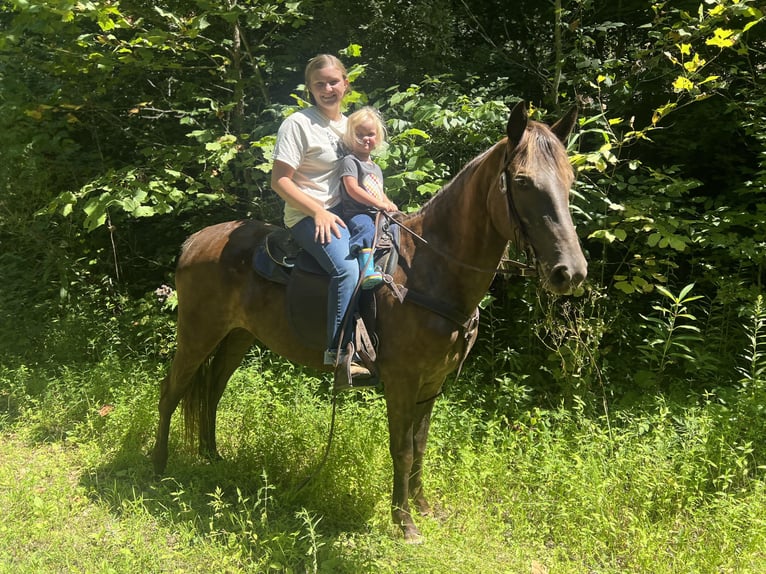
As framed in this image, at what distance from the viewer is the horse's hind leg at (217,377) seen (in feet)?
13.5

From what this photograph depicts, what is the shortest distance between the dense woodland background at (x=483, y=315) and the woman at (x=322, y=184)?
3.17ft

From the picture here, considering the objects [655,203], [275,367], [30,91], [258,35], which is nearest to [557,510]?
[655,203]

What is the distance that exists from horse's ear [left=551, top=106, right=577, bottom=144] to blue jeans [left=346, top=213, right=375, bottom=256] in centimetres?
114

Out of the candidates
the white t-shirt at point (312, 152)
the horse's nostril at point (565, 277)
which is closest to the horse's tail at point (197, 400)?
the white t-shirt at point (312, 152)

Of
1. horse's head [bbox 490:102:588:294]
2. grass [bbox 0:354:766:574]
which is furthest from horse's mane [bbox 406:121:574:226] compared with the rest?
grass [bbox 0:354:766:574]

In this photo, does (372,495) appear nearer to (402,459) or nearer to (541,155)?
(402,459)

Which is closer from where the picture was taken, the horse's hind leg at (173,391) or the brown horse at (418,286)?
the brown horse at (418,286)

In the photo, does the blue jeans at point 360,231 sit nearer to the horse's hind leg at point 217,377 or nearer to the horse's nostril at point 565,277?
the horse's nostril at point 565,277

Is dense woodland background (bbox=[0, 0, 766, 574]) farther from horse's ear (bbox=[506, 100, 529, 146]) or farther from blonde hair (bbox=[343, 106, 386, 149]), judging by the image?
horse's ear (bbox=[506, 100, 529, 146])

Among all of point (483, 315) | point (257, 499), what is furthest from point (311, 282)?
point (483, 315)

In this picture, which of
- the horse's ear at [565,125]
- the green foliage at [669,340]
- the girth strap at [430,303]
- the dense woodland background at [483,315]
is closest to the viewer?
the horse's ear at [565,125]

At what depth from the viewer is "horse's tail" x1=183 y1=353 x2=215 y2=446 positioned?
4.09 meters

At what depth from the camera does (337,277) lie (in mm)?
3031

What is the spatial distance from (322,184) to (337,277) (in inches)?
23.8
